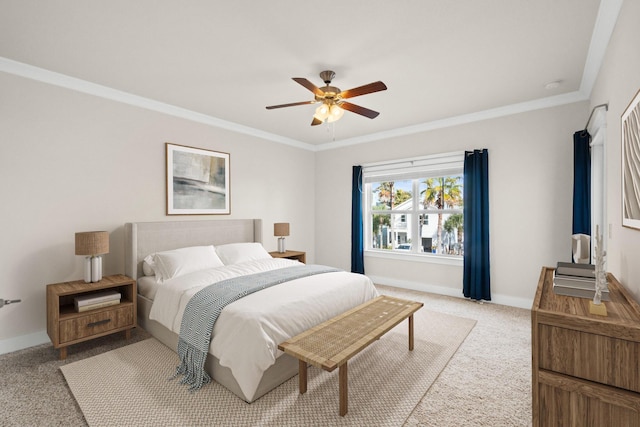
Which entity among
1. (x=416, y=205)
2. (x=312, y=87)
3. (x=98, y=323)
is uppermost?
(x=312, y=87)

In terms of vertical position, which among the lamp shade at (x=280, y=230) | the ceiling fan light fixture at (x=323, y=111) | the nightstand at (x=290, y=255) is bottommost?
the nightstand at (x=290, y=255)

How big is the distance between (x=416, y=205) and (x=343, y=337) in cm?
330

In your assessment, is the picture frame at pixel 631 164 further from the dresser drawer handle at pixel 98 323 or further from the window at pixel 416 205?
the dresser drawer handle at pixel 98 323

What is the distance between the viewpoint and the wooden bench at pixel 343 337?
1.92m

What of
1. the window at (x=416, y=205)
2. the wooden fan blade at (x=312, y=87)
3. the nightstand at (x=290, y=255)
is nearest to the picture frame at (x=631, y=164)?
the wooden fan blade at (x=312, y=87)

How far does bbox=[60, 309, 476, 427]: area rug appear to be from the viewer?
1.91 m

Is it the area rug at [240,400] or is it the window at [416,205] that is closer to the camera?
the area rug at [240,400]

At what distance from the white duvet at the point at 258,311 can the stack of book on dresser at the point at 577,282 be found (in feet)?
5.42

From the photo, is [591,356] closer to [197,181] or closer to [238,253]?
[238,253]

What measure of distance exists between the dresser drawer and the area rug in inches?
41.7

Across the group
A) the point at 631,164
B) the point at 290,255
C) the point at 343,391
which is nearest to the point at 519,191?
the point at 631,164

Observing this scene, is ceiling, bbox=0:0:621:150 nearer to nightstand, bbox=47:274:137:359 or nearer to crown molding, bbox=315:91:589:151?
crown molding, bbox=315:91:589:151

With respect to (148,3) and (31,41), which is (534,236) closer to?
(148,3)

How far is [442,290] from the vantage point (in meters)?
4.64
